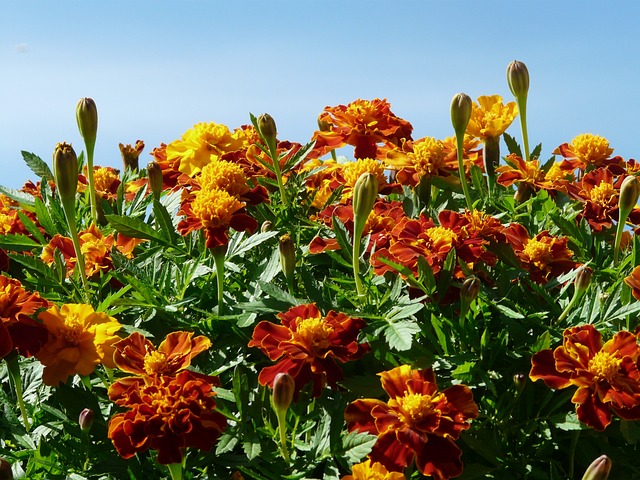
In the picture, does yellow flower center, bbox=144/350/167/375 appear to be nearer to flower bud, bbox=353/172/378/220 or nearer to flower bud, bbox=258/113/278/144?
flower bud, bbox=353/172/378/220

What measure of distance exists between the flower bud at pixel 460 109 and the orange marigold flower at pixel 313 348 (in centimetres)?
63

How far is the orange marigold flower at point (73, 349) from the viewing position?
154 centimetres

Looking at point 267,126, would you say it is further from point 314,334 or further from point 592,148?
point 592,148

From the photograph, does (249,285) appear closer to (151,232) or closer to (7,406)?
(151,232)

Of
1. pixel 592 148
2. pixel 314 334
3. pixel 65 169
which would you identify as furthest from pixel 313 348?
pixel 592 148

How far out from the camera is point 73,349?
1.54 meters

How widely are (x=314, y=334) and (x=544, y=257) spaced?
582 mm

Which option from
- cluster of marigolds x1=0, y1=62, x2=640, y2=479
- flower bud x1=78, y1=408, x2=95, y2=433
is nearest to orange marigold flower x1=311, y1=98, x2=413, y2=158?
cluster of marigolds x1=0, y1=62, x2=640, y2=479

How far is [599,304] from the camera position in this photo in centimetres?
163

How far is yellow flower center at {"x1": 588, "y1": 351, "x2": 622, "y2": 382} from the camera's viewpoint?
1466mm

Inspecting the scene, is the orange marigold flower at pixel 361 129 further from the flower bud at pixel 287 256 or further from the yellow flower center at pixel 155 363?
the yellow flower center at pixel 155 363

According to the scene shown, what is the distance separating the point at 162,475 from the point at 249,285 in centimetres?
43

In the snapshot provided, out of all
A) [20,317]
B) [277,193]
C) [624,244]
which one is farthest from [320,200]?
[20,317]

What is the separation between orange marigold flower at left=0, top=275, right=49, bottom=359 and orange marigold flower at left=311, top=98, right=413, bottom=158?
1.03 metres
